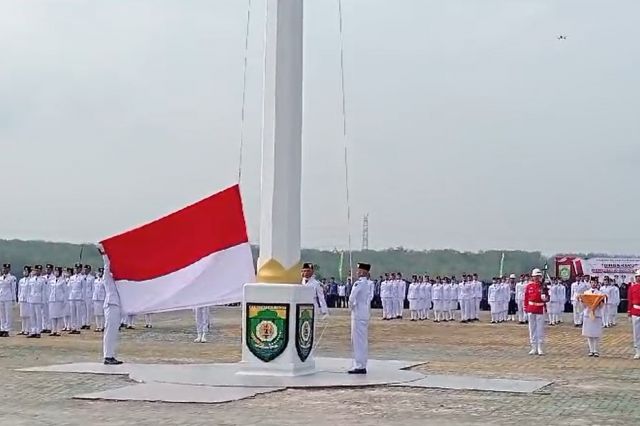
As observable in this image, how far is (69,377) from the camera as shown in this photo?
14.5m

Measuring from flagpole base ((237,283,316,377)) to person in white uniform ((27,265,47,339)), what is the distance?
1250 cm

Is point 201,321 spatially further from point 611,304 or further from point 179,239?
point 611,304

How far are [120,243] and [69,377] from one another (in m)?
2.15

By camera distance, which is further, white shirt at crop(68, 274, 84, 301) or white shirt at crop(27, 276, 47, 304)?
white shirt at crop(68, 274, 84, 301)

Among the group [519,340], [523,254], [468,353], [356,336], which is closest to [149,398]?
[356,336]

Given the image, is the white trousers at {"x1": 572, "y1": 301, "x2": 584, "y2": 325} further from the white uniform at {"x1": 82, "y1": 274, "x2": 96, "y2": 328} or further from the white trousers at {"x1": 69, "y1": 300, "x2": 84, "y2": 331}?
the white trousers at {"x1": 69, "y1": 300, "x2": 84, "y2": 331}

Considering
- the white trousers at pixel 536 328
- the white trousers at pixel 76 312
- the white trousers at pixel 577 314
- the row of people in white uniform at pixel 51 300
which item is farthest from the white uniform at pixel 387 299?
the white trousers at pixel 536 328

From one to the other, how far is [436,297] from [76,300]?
14.6 meters

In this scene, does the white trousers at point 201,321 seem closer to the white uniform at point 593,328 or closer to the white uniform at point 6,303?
the white uniform at point 6,303

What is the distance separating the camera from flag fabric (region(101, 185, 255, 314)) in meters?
14.9

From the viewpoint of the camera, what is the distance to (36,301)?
83.2ft

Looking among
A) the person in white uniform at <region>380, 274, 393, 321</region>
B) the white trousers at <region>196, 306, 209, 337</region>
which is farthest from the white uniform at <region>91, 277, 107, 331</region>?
the person in white uniform at <region>380, 274, 393, 321</region>

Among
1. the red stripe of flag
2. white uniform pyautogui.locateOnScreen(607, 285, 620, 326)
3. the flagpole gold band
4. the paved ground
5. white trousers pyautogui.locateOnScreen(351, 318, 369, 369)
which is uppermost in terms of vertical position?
the red stripe of flag

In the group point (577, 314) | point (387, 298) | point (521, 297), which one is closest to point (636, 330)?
point (521, 297)
